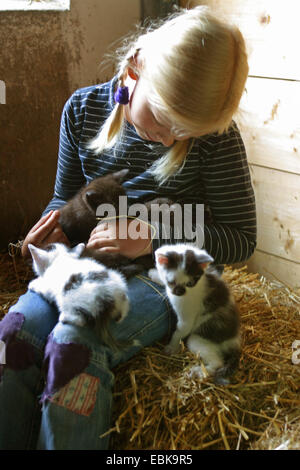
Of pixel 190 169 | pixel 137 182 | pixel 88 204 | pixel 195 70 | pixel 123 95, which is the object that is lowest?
pixel 88 204

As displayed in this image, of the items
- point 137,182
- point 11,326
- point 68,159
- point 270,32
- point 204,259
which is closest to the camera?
point 11,326

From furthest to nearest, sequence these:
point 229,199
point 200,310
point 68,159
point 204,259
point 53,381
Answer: point 68,159 → point 229,199 → point 200,310 → point 204,259 → point 53,381

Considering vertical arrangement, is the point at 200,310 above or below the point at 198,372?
above

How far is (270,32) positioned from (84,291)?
168 cm

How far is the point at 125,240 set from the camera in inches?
70.2

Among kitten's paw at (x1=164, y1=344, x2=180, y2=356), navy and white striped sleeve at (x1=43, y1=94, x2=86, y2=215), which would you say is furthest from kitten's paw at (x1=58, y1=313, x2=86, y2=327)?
navy and white striped sleeve at (x1=43, y1=94, x2=86, y2=215)

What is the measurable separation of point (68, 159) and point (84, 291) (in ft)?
2.48

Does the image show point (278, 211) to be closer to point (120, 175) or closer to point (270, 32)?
point (270, 32)

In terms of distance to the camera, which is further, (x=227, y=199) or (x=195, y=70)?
(x=227, y=199)

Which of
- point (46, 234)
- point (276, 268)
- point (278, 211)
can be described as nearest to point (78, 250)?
point (46, 234)

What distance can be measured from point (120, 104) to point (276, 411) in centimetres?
120

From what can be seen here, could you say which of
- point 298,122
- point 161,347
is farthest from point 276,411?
point 298,122

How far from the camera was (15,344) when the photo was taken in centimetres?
139

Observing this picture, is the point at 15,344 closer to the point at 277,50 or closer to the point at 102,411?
the point at 102,411
